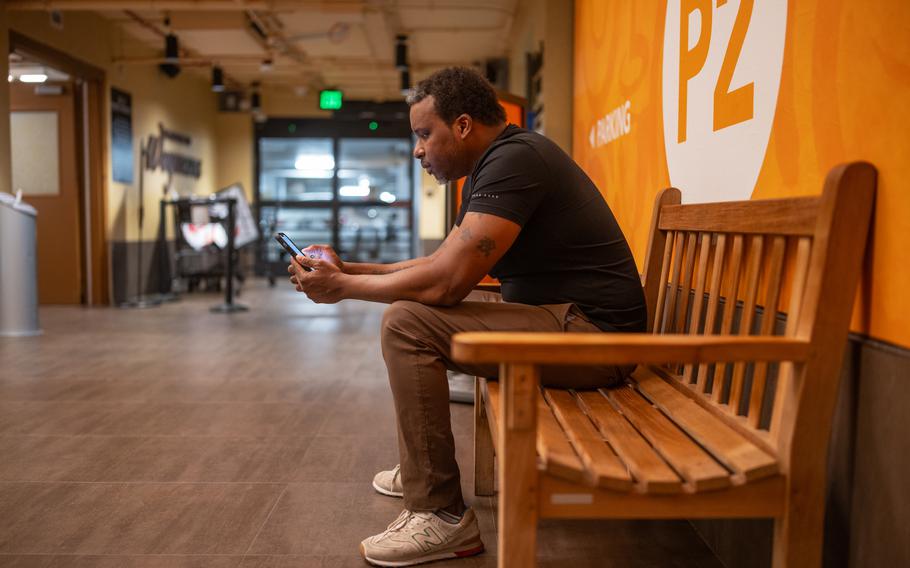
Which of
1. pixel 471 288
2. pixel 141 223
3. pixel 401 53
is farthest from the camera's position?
pixel 141 223

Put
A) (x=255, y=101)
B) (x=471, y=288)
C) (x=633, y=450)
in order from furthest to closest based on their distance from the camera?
(x=255, y=101) < (x=471, y=288) < (x=633, y=450)

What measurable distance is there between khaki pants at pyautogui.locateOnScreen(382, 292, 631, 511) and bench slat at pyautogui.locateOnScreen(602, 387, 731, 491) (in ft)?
0.39

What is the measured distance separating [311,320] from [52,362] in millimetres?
2453

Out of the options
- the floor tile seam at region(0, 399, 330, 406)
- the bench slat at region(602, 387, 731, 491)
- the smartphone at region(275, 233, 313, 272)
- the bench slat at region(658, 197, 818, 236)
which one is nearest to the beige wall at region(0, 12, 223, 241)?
the floor tile seam at region(0, 399, 330, 406)

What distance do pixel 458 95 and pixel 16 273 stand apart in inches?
192

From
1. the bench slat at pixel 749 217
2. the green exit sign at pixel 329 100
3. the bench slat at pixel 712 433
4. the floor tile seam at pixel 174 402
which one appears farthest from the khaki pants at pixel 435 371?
the green exit sign at pixel 329 100

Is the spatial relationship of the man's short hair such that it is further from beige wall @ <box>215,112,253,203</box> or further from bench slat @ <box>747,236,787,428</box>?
Result: beige wall @ <box>215,112,253,203</box>

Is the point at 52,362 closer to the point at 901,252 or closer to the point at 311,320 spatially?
the point at 311,320

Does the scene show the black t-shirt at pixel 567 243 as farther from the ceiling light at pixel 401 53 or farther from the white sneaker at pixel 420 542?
the ceiling light at pixel 401 53

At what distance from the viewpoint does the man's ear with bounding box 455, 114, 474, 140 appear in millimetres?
1919

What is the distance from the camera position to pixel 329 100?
10133 mm

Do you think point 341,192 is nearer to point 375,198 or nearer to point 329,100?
point 375,198

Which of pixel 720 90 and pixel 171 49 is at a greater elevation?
pixel 171 49

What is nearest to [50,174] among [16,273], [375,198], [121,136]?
[121,136]
